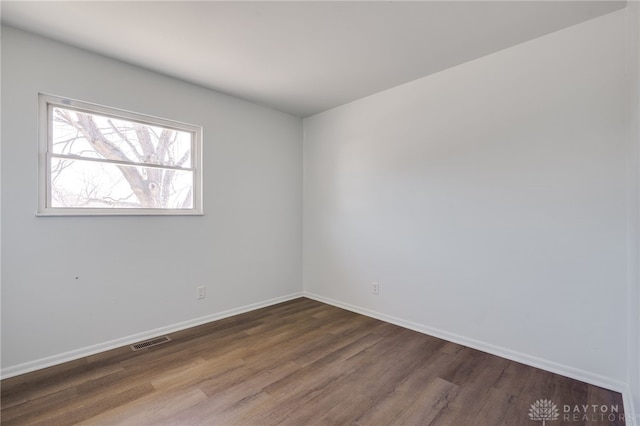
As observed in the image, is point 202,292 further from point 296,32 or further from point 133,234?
point 296,32

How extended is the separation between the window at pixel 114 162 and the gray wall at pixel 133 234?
8 centimetres

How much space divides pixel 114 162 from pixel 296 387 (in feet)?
8.03

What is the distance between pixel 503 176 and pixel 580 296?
3.40 ft

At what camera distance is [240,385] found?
6.59ft

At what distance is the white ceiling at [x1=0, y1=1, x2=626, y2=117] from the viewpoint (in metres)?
1.89

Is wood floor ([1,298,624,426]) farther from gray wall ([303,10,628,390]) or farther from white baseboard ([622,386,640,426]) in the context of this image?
gray wall ([303,10,628,390])

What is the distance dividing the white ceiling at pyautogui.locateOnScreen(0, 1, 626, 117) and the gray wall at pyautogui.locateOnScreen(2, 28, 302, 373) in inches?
11.2

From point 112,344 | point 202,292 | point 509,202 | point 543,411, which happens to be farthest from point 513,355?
point 112,344

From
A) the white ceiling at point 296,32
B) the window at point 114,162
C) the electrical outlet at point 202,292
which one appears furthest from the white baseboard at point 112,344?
the white ceiling at point 296,32

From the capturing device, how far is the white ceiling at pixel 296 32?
1.89m

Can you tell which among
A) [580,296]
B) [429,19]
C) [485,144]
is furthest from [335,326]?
[429,19]

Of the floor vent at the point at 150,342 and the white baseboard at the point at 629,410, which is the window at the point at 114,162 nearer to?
the floor vent at the point at 150,342

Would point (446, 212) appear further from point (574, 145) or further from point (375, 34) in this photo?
point (375, 34)

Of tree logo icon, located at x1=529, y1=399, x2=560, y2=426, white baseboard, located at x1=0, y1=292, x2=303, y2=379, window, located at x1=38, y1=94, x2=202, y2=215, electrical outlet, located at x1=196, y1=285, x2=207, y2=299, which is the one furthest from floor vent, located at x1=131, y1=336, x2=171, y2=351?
tree logo icon, located at x1=529, y1=399, x2=560, y2=426
